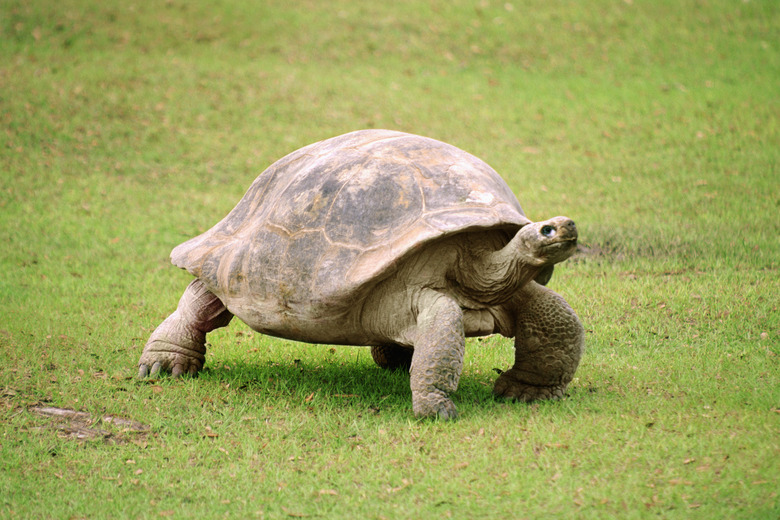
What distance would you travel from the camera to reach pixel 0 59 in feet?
47.5

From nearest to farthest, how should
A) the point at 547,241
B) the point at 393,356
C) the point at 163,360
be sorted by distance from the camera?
the point at 547,241 → the point at 163,360 → the point at 393,356

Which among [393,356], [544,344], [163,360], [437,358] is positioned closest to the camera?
[437,358]

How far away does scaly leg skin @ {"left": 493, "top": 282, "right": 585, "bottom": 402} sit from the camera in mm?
4648

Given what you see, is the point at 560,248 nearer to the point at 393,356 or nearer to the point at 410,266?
the point at 410,266

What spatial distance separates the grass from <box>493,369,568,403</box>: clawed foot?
0.33 ft

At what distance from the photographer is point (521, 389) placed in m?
4.77

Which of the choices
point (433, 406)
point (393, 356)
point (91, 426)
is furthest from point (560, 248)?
point (91, 426)

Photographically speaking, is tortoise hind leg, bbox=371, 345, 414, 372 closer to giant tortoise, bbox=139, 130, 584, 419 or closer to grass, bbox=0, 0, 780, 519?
grass, bbox=0, 0, 780, 519

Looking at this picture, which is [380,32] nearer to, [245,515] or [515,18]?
[515,18]

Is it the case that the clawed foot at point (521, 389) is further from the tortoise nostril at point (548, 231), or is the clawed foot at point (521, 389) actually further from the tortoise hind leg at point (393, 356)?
the tortoise nostril at point (548, 231)

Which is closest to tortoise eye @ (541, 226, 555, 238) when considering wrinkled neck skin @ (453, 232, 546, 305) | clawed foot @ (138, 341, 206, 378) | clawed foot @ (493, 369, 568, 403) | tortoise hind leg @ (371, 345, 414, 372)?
wrinkled neck skin @ (453, 232, 546, 305)

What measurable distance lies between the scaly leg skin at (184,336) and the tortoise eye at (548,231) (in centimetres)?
238

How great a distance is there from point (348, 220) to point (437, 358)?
934 millimetres

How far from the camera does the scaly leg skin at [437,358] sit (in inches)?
164
